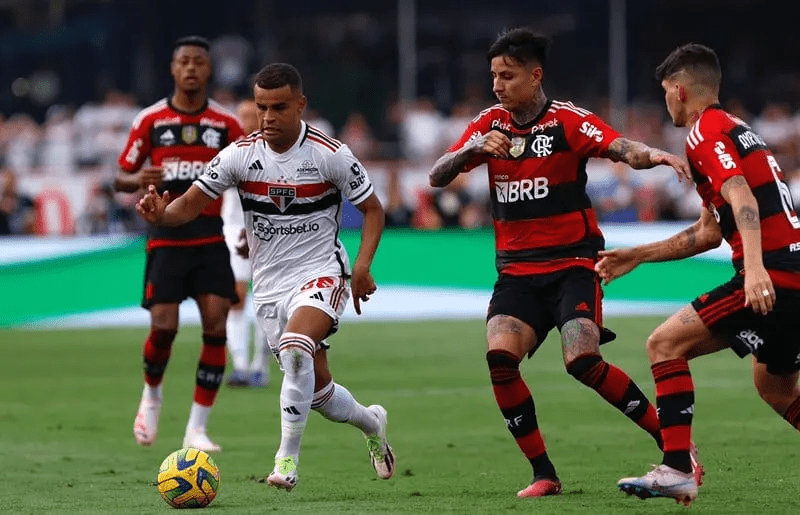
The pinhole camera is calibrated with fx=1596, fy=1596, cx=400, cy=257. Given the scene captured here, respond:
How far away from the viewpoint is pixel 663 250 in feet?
26.1

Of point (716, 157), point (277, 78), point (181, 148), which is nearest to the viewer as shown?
point (716, 157)

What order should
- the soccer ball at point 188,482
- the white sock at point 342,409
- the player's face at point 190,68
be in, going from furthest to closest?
1. the player's face at point 190,68
2. the white sock at point 342,409
3. the soccer ball at point 188,482

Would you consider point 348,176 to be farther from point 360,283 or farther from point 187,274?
point 187,274

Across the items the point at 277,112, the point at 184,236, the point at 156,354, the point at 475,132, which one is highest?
the point at 277,112

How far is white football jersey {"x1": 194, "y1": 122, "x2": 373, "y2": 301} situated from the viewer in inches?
346

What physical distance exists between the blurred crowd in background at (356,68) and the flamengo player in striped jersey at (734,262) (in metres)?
17.0

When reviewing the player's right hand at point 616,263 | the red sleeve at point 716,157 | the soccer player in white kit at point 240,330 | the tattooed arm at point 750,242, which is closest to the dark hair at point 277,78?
the player's right hand at point 616,263

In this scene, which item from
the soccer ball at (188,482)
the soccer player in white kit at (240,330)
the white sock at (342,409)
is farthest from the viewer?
the soccer player in white kit at (240,330)

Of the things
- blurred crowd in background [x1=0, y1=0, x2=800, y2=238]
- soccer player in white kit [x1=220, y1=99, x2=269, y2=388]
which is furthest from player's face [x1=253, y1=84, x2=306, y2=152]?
blurred crowd in background [x1=0, y1=0, x2=800, y2=238]

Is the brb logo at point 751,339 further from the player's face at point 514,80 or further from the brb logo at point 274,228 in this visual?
the brb logo at point 274,228

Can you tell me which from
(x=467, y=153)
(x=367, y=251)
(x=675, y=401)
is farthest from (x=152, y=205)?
(x=675, y=401)

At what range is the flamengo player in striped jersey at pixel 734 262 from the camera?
7418 mm

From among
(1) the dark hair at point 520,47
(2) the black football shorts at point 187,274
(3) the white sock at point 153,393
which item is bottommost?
(3) the white sock at point 153,393

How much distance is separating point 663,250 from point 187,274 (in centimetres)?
415
